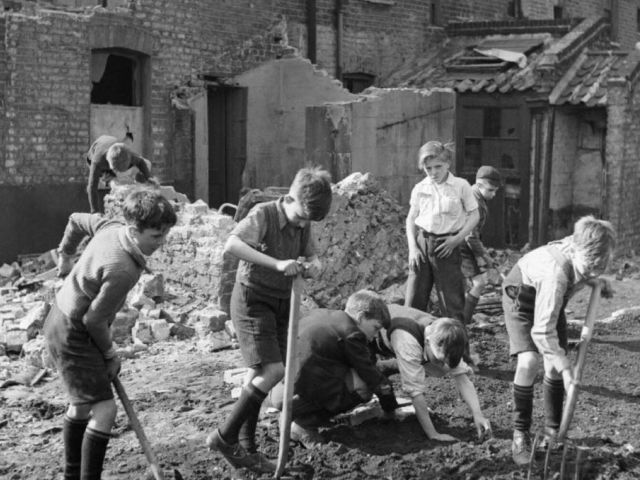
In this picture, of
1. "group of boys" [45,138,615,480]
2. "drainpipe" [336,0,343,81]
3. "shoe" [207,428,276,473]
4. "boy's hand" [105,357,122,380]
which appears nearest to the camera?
Result: "group of boys" [45,138,615,480]

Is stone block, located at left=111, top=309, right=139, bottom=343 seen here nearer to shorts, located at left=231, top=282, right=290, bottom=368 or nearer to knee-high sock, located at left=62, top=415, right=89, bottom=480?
shorts, located at left=231, top=282, right=290, bottom=368

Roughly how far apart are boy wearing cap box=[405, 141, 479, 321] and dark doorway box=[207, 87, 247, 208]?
7879 mm

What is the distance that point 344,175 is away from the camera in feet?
39.2

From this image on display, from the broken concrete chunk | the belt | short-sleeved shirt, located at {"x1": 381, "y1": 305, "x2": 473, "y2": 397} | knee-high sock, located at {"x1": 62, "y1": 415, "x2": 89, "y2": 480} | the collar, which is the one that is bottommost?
knee-high sock, located at {"x1": 62, "y1": 415, "x2": 89, "y2": 480}

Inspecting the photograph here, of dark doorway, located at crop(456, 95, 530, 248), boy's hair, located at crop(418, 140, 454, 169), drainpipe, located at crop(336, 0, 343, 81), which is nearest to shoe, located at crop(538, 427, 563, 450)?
boy's hair, located at crop(418, 140, 454, 169)

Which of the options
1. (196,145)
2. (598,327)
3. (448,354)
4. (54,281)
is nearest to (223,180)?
(196,145)

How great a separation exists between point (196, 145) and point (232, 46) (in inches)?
67.9

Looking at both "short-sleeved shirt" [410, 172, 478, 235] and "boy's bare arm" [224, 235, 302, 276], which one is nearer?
"boy's bare arm" [224, 235, 302, 276]

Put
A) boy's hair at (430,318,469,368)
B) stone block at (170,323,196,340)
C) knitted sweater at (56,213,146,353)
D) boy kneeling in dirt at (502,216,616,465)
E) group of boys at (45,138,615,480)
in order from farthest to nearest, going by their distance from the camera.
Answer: stone block at (170,323,196,340) → boy's hair at (430,318,469,368) → boy kneeling in dirt at (502,216,616,465) → group of boys at (45,138,615,480) → knitted sweater at (56,213,146,353)

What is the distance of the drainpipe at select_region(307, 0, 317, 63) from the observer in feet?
52.0

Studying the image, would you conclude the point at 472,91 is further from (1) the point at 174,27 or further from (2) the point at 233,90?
(1) the point at 174,27

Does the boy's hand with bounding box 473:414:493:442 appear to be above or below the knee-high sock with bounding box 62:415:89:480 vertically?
below

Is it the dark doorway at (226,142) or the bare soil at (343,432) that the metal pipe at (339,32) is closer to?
the dark doorway at (226,142)

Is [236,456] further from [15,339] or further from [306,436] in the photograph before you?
[15,339]
